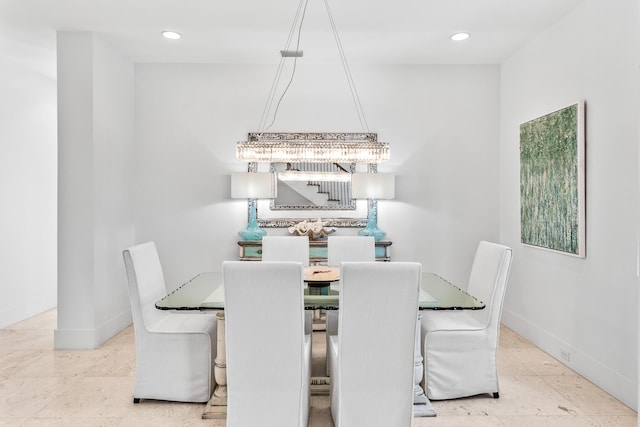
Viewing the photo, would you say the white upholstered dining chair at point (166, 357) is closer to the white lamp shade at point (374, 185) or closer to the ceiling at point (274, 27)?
the ceiling at point (274, 27)

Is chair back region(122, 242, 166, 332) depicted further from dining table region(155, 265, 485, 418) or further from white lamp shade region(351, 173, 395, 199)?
white lamp shade region(351, 173, 395, 199)

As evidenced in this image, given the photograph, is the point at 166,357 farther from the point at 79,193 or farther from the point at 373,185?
the point at 373,185

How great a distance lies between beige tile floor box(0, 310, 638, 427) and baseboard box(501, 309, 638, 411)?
1.8 inches

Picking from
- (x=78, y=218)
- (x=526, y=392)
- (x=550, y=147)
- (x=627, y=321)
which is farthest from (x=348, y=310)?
(x=78, y=218)

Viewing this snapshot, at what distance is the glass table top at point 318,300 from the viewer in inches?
89.2

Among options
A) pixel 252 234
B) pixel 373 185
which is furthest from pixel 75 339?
pixel 373 185

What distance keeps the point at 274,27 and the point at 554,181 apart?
254 centimetres

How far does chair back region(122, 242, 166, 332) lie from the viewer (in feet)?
8.37

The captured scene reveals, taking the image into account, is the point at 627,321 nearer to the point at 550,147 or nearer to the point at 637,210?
the point at 637,210

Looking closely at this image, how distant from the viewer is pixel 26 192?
4625 millimetres

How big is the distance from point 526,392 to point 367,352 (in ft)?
4.66

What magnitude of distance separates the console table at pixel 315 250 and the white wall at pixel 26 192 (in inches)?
92.6

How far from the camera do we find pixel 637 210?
→ 8.38 feet

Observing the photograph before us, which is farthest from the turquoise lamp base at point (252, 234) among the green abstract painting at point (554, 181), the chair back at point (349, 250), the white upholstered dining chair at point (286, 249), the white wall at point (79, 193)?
the green abstract painting at point (554, 181)
